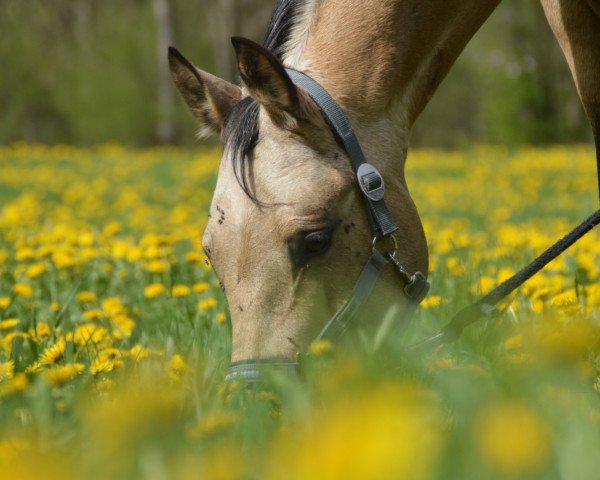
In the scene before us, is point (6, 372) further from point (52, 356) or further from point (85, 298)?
point (85, 298)

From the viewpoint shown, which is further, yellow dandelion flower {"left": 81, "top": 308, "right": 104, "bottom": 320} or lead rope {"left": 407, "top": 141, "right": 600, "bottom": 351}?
yellow dandelion flower {"left": 81, "top": 308, "right": 104, "bottom": 320}

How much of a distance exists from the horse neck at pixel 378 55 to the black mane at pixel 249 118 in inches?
1.5

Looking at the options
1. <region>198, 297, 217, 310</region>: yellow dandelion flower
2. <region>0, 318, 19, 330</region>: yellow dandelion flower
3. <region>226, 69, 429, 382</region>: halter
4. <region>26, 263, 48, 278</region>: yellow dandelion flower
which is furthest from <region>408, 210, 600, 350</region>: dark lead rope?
<region>26, 263, 48, 278</region>: yellow dandelion flower

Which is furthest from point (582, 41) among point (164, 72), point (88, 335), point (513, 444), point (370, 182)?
point (164, 72)

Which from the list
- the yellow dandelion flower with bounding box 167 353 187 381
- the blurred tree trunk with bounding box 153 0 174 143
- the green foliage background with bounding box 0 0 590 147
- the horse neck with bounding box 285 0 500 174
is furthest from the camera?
the blurred tree trunk with bounding box 153 0 174 143

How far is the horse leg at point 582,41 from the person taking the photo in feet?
9.61

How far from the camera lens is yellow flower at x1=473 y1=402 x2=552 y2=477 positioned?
81 centimetres

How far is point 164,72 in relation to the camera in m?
25.2

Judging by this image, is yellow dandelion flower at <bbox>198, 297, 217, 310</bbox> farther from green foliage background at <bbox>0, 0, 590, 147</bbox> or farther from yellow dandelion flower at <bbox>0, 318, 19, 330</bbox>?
green foliage background at <bbox>0, 0, 590, 147</bbox>

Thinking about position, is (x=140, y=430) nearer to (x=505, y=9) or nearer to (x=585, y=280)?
(x=585, y=280)

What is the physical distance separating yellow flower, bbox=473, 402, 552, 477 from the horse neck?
71.7 inches

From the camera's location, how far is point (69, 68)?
92.3 feet

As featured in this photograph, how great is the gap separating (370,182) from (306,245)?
0.29 meters

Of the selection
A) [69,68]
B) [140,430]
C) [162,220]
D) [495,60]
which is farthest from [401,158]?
[69,68]
